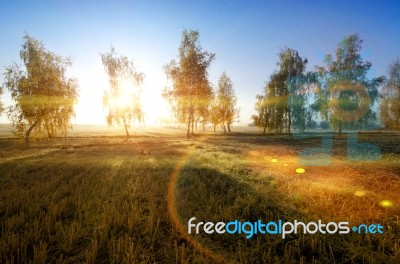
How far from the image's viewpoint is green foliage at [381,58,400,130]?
2752 cm

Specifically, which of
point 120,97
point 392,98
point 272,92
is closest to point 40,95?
point 120,97

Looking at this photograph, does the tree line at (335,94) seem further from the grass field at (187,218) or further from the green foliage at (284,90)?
the grass field at (187,218)

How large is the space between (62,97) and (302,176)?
21.4m

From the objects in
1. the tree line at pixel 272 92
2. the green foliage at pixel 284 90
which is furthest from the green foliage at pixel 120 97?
the green foliage at pixel 284 90

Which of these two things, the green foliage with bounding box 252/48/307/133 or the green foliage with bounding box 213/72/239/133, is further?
the green foliage with bounding box 213/72/239/133

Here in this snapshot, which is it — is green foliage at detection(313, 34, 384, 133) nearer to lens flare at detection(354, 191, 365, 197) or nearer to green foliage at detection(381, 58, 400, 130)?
green foliage at detection(381, 58, 400, 130)

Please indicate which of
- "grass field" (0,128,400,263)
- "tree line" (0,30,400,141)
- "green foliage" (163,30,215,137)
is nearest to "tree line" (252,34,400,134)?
"tree line" (0,30,400,141)

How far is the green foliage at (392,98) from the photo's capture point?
27.5 meters

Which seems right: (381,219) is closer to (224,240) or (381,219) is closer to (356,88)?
(224,240)

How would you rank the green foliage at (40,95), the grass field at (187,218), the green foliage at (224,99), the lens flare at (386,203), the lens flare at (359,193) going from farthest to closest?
the green foliage at (224,99) < the green foliage at (40,95) < the lens flare at (359,193) < the lens flare at (386,203) < the grass field at (187,218)

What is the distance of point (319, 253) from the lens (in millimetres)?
2832

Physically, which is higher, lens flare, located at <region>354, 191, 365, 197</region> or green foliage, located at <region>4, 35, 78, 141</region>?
green foliage, located at <region>4, 35, 78, 141</region>

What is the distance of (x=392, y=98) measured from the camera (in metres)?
28.4

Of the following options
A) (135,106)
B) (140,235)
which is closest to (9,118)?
(135,106)
